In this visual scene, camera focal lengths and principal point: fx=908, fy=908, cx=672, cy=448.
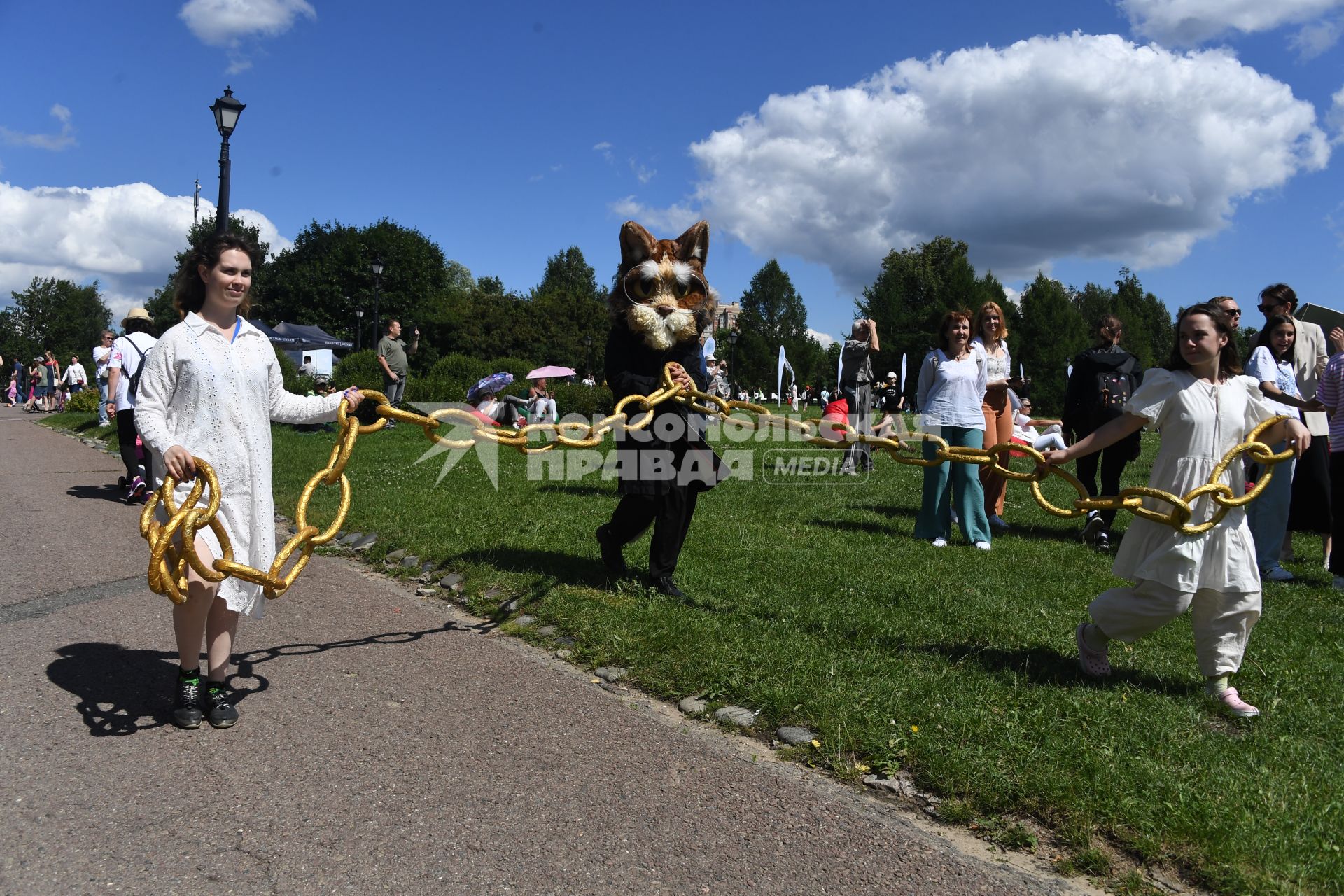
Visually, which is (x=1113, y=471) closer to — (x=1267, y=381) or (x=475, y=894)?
(x=1267, y=381)

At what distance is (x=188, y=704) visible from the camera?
3.85 meters

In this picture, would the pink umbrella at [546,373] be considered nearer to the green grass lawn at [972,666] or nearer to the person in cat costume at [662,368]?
the green grass lawn at [972,666]

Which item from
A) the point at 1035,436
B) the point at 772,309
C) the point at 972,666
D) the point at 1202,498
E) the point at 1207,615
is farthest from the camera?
the point at 772,309

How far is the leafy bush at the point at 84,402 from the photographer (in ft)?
86.5

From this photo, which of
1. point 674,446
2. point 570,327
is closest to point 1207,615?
point 674,446

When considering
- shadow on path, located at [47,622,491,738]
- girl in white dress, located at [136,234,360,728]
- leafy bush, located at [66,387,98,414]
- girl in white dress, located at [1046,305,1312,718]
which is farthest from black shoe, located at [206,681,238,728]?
leafy bush, located at [66,387,98,414]

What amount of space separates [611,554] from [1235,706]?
3608 millimetres

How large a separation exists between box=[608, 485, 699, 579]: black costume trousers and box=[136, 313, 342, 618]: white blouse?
236cm

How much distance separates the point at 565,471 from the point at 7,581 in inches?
259

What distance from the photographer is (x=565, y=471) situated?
1193 centimetres

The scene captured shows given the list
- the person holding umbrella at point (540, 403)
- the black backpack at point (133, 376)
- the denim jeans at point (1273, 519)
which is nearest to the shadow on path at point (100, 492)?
the black backpack at point (133, 376)

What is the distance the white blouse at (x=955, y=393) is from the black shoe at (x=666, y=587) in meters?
3.16

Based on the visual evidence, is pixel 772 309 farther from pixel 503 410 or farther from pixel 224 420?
pixel 224 420

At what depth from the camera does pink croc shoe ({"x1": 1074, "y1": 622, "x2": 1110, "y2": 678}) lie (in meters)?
4.41
